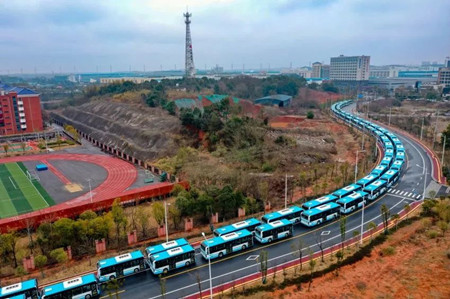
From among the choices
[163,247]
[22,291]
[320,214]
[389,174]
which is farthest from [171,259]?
[389,174]

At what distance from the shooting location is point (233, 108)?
69.0 meters

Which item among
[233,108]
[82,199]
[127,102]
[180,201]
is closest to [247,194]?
[180,201]

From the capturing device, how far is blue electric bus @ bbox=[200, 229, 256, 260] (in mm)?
24745

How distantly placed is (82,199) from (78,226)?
44.5 ft

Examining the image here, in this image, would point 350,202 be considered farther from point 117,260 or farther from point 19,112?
point 19,112

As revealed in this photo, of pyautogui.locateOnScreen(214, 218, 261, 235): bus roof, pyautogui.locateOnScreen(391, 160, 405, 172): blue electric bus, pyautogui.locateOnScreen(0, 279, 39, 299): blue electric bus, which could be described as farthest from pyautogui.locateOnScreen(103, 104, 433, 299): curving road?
pyautogui.locateOnScreen(0, 279, 39, 299): blue electric bus

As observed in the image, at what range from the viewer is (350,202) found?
31.7m

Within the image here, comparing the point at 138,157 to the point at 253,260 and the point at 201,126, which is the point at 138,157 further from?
the point at 253,260

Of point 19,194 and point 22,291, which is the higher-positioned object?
point 22,291

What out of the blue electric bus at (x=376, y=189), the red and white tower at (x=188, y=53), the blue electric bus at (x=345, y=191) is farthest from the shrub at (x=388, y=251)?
the red and white tower at (x=188, y=53)

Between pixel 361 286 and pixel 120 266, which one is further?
pixel 120 266

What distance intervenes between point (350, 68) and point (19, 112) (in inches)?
6032

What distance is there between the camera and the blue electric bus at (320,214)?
2956 cm

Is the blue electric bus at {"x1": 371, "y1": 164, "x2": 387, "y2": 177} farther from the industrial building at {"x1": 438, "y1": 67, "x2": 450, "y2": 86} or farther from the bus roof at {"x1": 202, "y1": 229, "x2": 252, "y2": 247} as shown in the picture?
the industrial building at {"x1": 438, "y1": 67, "x2": 450, "y2": 86}
